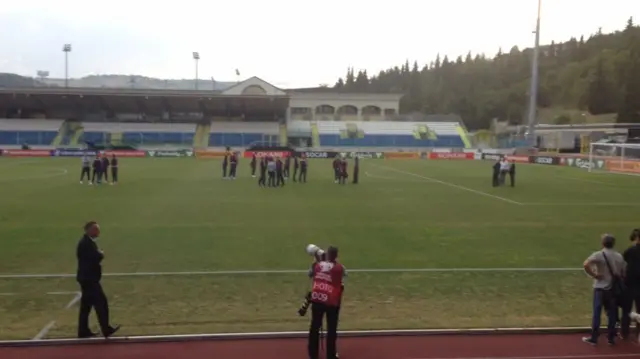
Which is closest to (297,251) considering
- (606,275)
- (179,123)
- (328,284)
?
(328,284)

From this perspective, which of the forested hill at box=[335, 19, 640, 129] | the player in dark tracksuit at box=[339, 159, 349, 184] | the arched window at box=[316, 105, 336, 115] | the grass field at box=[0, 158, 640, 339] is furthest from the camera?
the forested hill at box=[335, 19, 640, 129]

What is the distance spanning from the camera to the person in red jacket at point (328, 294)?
7.47 m

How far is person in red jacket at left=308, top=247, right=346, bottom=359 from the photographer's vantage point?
7.47 m

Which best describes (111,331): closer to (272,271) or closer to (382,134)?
(272,271)

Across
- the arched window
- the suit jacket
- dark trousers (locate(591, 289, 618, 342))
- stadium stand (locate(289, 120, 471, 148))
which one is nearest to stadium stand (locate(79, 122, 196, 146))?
stadium stand (locate(289, 120, 471, 148))

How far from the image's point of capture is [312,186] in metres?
32.1

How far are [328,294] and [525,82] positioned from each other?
473 ft

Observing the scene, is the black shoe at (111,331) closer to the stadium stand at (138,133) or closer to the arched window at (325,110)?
the stadium stand at (138,133)

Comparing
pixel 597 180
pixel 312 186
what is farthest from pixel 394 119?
pixel 312 186

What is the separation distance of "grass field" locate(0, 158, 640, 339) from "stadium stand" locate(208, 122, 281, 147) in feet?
159

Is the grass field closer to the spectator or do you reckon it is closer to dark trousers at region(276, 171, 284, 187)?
the spectator

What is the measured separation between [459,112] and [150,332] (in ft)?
397

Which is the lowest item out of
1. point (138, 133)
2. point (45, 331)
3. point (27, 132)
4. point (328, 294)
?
point (45, 331)

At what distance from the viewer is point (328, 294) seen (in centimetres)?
746
